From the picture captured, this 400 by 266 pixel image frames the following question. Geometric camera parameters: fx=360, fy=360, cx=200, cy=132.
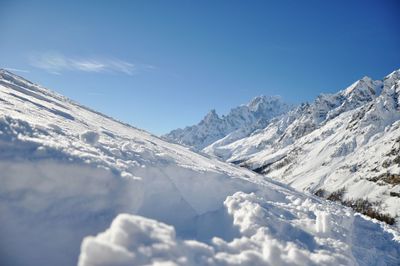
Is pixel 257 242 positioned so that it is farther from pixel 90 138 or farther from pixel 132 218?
pixel 90 138

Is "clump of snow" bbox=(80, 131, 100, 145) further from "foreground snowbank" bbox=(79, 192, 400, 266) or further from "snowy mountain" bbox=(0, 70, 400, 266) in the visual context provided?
"foreground snowbank" bbox=(79, 192, 400, 266)

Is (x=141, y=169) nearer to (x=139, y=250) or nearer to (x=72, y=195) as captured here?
(x=72, y=195)

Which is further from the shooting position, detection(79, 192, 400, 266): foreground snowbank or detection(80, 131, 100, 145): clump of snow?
detection(80, 131, 100, 145): clump of snow

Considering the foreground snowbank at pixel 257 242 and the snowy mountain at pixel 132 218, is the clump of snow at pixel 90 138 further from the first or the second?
the foreground snowbank at pixel 257 242

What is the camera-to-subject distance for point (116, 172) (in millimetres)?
12141

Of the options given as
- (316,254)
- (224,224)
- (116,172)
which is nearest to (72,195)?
(116,172)

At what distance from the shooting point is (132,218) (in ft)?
27.9

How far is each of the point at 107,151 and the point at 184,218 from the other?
498 cm

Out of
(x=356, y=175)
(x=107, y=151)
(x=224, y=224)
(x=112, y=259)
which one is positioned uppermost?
(x=356, y=175)

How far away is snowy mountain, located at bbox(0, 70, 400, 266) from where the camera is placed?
8398 millimetres

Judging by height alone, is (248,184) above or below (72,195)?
above

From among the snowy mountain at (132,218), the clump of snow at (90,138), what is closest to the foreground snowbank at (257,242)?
the snowy mountain at (132,218)

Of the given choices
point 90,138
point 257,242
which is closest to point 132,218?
point 257,242

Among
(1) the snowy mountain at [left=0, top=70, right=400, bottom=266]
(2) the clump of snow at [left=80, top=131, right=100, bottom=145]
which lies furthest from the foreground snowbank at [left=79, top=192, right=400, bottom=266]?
(2) the clump of snow at [left=80, top=131, right=100, bottom=145]
